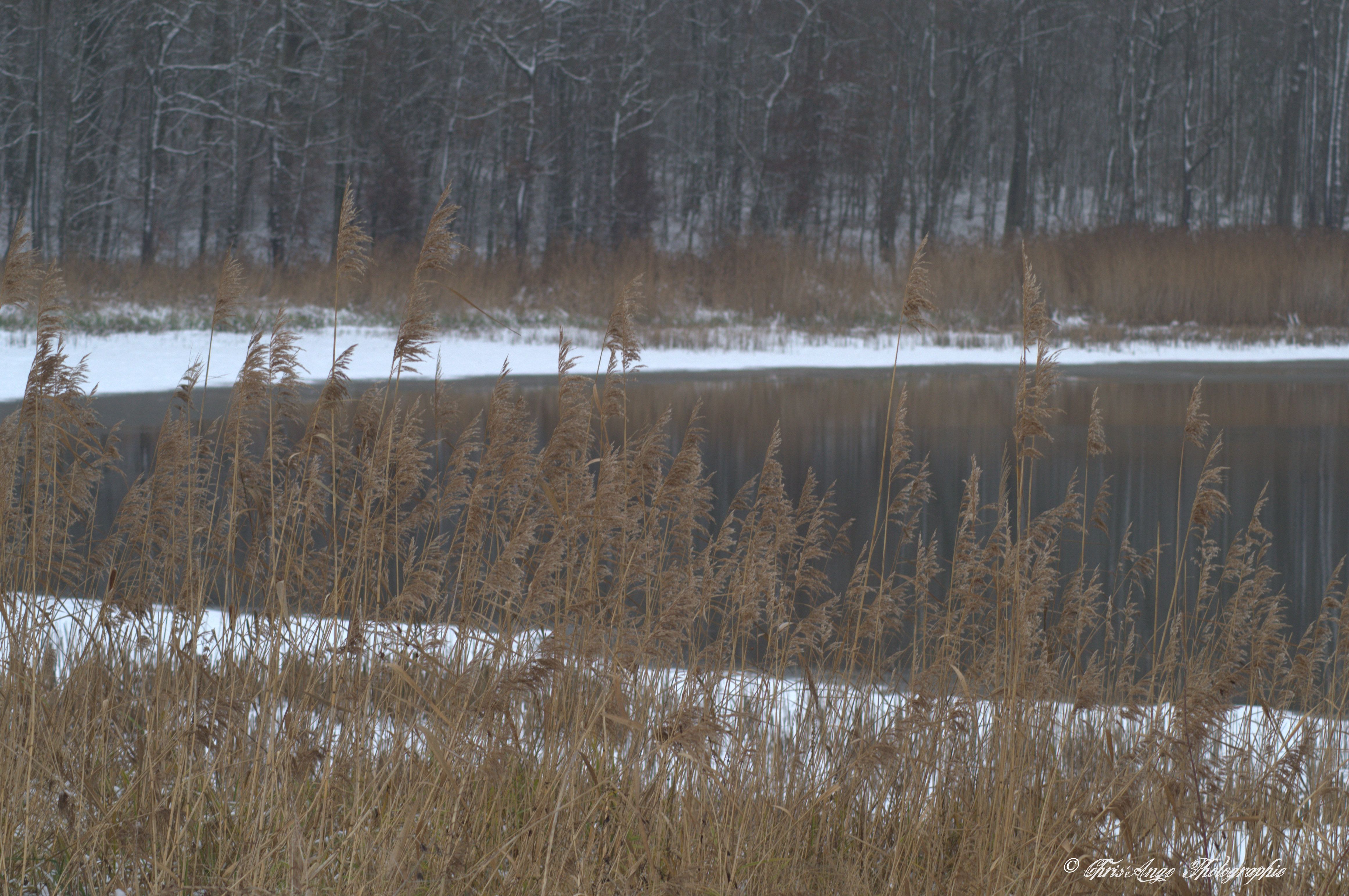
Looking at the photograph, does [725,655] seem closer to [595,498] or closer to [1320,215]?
[595,498]

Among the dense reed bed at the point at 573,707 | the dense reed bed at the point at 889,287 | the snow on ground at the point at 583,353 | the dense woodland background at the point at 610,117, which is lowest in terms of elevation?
the dense reed bed at the point at 573,707

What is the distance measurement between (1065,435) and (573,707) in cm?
833

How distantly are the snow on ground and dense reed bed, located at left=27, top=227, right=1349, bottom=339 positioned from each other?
788mm

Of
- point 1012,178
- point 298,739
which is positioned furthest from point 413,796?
point 1012,178

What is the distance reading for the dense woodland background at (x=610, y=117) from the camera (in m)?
24.5

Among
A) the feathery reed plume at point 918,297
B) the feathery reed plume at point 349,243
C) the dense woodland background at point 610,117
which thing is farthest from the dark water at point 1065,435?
the dense woodland background at point 610,117

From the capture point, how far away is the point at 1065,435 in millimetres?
10484

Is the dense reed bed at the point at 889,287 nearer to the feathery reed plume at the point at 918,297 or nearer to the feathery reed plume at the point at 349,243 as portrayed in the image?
the feathery reed plume at the point at 349,243

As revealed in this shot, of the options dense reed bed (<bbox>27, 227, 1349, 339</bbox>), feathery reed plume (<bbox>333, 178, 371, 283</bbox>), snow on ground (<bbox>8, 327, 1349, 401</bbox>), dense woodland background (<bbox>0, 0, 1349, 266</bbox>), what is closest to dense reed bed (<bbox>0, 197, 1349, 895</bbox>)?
feathery reed plume (<bbox>333, 178, 371, 283</bbox>)

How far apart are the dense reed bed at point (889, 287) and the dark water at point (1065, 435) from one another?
3.13 metres

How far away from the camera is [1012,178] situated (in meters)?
33.8

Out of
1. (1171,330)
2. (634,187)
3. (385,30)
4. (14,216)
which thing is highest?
(385,30)

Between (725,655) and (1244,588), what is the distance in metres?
1.87

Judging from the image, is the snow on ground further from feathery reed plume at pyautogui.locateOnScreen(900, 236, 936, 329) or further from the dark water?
feathery reed plume at pyautogui.locateOnScreen(900, 236, 936, 329)
